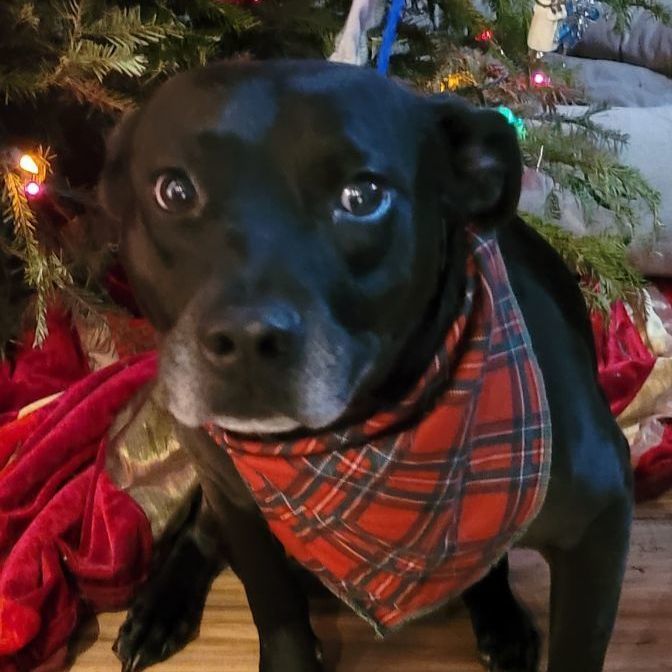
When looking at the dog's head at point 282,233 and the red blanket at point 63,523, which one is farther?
the red blanket at point 63,523

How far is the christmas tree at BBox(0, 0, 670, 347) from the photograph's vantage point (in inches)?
45.1

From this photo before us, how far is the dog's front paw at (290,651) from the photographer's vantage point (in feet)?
3.61

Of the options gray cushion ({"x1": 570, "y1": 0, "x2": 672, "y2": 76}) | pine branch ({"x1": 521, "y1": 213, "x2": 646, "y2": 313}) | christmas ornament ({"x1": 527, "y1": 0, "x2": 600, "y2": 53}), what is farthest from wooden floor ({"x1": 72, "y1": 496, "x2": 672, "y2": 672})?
gray cushion ({"x1": 570, "y1": 0, "x2": 672, "y2": 76})

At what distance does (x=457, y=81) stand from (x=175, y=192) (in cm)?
69

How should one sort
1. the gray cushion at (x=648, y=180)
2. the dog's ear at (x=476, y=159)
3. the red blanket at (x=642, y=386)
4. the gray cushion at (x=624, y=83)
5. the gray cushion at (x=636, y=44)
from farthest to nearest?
the gray cushion at (x=636, y=44)
the gray cushion at (x=624, y=83)
the gray cushion at (x=648, y=180)
the red blanket at (x=642, y=386)
the dog's ear at (x=476, y=159)

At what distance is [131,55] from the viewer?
109 cm

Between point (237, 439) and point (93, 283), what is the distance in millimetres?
564

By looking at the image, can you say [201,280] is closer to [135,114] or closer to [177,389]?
[177,389]

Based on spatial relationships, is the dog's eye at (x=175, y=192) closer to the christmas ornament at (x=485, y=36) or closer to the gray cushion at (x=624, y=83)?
the christmas ornament at (x=485, y=36)

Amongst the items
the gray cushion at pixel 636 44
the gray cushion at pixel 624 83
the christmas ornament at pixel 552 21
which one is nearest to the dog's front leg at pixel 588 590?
the christmas ornament at pixel 552 21

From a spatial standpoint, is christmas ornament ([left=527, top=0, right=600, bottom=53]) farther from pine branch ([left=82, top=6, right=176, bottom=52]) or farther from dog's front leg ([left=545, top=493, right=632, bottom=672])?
dog's front leg ([left=545, top=493, right=632, bottom=672])

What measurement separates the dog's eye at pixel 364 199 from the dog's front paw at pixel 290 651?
55cm

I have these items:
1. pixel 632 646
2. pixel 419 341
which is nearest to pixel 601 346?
pixel 632 646

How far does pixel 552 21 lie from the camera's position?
127 centimetres
